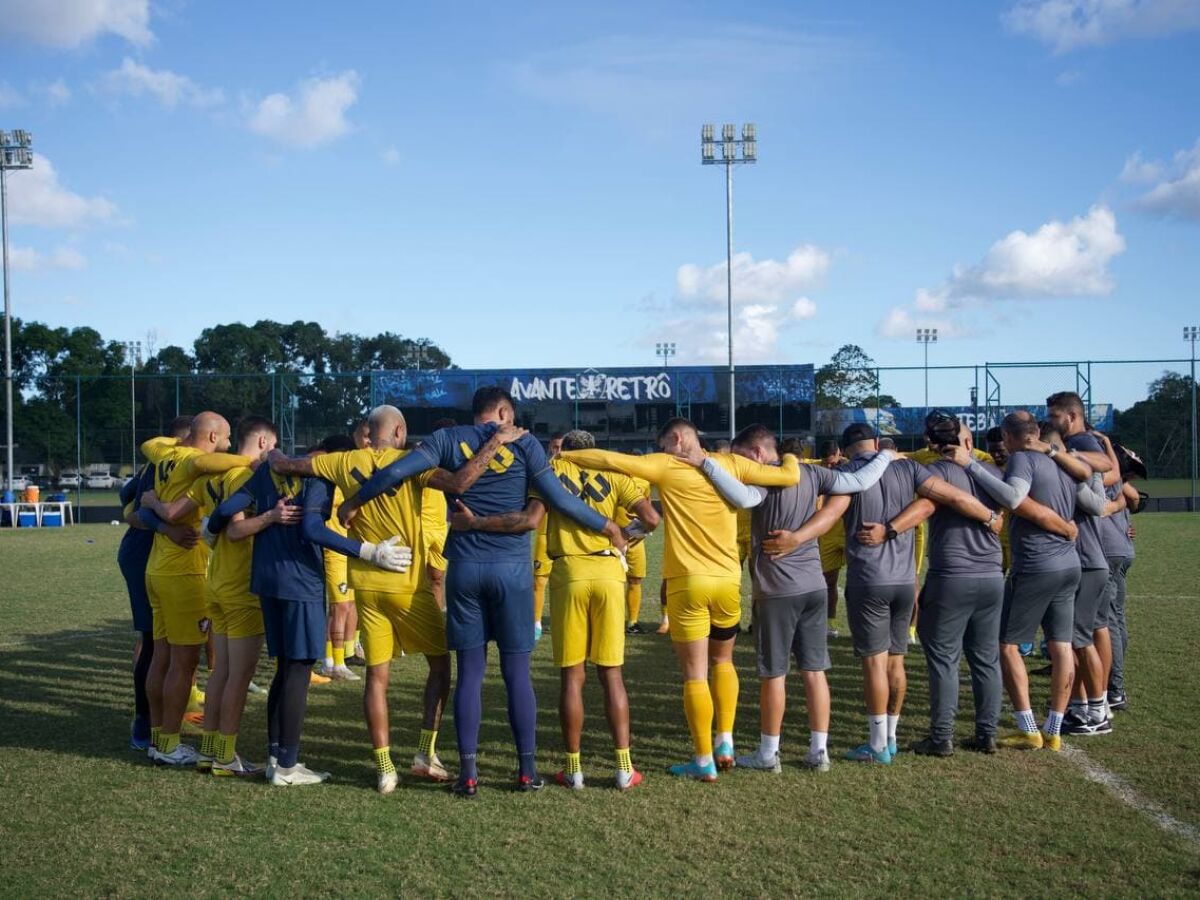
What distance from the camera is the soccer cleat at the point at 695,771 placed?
238 inches

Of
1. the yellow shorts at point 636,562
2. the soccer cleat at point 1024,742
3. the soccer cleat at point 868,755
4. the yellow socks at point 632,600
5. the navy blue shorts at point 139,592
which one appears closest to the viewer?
the soccer cleat at point 868,755

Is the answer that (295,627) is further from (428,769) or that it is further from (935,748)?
(935,748)

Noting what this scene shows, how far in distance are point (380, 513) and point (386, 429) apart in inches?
20.0

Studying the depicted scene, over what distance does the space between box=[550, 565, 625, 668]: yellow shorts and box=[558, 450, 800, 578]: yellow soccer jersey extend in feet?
1.52

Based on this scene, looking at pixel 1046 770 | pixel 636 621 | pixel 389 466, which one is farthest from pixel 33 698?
pixel 1046 770

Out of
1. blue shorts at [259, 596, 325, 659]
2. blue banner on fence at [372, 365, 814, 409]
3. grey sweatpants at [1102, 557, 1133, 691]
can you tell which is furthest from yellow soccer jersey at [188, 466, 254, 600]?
blue banner on fence at [372, 365, 814, 409]

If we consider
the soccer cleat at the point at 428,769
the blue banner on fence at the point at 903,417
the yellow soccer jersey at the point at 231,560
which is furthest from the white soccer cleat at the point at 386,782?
the blue banner on fence at the point at 903,417

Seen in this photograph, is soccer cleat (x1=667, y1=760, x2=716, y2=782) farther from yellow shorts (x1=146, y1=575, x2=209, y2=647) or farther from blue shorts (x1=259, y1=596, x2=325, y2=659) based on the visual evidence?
yellow shorts (x1=146, y1=575, x2=209, y2=647)

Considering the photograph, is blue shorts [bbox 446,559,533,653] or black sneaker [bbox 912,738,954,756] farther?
black sneaker [bbox 912,738,954,756]

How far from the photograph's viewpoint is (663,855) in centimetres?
482

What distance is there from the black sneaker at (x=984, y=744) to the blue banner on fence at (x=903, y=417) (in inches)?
1045

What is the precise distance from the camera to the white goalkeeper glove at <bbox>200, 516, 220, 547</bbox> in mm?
6098

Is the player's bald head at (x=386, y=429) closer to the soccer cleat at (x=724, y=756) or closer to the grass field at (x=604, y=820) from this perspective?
the grass field at (x=604, y=820)

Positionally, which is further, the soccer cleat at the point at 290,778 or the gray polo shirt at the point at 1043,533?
the gray polo shirt at the point at 1043,533
